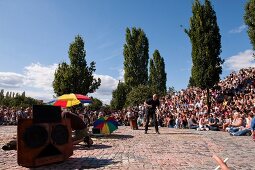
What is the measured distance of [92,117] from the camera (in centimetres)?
3069

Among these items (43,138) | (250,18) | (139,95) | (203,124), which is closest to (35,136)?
(43,138)

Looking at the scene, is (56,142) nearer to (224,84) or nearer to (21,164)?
(21,164)

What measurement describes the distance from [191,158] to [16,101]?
8029 centimetres

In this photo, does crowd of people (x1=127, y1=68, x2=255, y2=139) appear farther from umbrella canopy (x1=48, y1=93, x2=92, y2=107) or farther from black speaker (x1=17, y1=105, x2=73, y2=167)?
black speaker (x1=17, y1=105, x2=73, y2=167)

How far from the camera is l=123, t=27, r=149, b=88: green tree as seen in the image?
55.4m

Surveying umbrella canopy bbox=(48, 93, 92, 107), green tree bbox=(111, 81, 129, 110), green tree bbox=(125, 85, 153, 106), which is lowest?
umbrella canopy bbox=(48, 93, 92, 107)

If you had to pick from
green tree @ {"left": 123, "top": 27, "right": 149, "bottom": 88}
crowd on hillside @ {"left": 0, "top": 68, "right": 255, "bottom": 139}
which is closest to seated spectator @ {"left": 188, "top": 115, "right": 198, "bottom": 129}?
crowd on hillside @ {"left": 0, "top": 68, "right": 255, "bottom": 139}

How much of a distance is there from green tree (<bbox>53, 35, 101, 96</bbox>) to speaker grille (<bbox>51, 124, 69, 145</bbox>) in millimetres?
32412

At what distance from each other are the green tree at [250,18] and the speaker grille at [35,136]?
2865 centimetres

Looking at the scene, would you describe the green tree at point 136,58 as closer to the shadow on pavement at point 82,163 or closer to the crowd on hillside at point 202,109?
the crowd on hillside at point 202,109

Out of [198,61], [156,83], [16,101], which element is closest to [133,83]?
[156,83]

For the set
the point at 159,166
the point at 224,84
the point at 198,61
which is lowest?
the point at 159,166

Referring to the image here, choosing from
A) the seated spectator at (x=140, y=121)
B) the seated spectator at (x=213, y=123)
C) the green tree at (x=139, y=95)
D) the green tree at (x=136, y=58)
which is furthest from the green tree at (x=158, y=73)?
the seated spectator at (x=213, y=123)

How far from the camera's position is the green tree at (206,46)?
33562 millimetres
